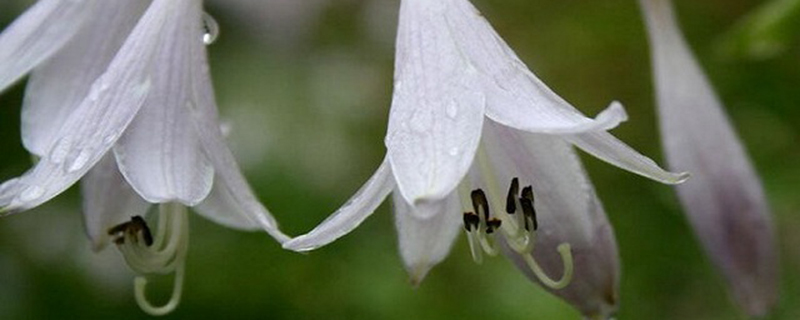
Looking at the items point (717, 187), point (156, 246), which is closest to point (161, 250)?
point (156, 246)

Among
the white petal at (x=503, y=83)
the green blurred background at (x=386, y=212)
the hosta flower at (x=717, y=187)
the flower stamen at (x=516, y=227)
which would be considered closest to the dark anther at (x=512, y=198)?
the flower stamen at (x=516, y=227)

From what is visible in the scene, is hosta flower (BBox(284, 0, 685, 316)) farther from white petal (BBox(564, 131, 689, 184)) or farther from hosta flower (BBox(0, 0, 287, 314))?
hosta flower (BBox(0, 0, 287, 314))

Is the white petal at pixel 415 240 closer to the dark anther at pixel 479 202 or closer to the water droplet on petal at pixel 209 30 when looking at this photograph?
the dark anther at pixel 479 202

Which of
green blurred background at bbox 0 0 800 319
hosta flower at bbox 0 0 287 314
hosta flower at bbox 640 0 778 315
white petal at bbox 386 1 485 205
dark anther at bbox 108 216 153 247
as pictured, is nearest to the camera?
white petal at bbox 386 1 485 205

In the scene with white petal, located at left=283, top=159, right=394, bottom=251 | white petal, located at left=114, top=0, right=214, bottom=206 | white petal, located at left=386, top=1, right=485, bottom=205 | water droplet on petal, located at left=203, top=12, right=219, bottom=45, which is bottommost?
white petal, located at left=283, top=159, right=394, bottom=251

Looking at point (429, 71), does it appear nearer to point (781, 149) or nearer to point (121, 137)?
point (121, 137)

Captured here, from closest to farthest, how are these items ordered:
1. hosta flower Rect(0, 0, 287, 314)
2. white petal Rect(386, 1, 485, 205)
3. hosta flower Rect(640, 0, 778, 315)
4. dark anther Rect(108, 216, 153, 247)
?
1. white petal Rect(386, 1, 485, 205)
2. hosta flower Rect(0, 0, 287, 314)
3. dark anther Rect(108, 216, 153, 247)
4. hosta flower Rect(640, 0, 778, 315)

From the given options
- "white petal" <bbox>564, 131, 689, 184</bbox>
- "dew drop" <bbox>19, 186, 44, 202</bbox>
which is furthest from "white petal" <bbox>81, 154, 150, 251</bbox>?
"white petal" <bbox>564, 131, 689, 184</bbox>
